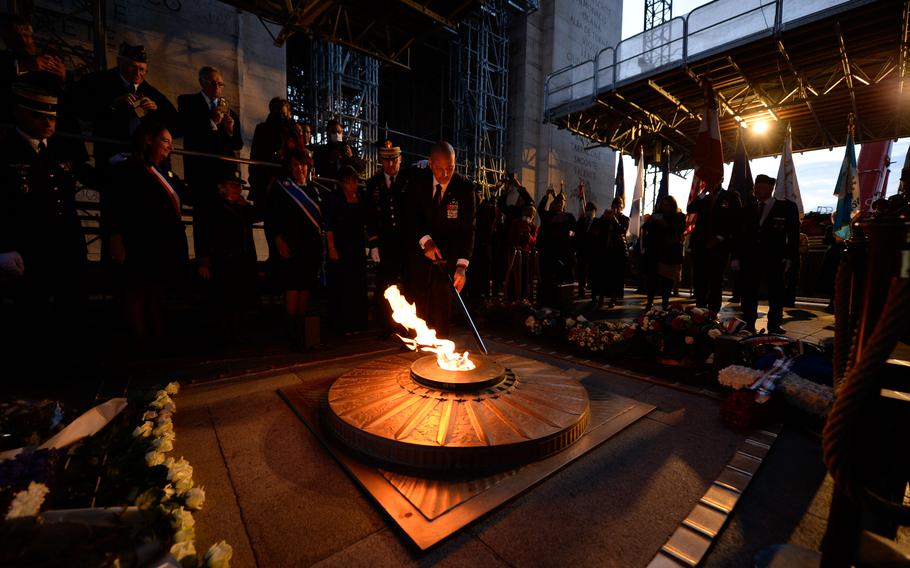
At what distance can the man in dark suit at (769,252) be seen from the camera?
537cm

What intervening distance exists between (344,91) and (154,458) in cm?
1789

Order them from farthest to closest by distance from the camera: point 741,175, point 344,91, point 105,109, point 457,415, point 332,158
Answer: point 344,91 < point 741,175 < point 332,158 < point 105,109 < point 457,415

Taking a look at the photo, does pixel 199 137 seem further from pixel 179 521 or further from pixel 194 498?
pixel 179 521

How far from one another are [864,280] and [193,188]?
634cm

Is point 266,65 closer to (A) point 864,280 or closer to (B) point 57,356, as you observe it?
(B) point 57,356

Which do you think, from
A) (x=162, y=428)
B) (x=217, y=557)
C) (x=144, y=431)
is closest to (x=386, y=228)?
(x=162, y=428)

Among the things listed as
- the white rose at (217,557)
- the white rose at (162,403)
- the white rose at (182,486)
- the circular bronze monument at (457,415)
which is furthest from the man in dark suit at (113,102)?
the white rose at (217,557)

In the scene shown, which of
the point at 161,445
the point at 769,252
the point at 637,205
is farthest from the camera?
the point at 637,205

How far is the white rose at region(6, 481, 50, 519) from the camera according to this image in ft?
3.32

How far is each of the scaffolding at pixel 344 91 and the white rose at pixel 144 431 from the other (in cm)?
1239

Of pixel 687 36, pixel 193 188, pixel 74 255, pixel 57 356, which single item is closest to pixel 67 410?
pixel 57 356

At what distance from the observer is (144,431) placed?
6.15 ft

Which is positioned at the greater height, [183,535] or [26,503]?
[26,503]

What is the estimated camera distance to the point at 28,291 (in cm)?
354
